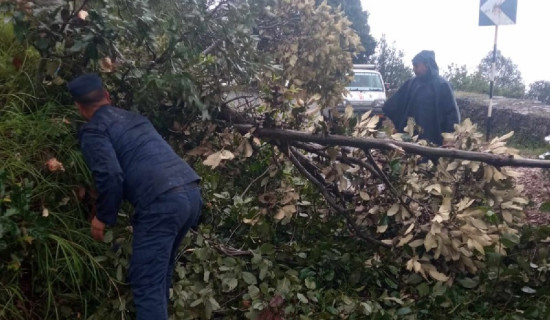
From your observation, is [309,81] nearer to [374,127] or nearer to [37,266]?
[374,127]

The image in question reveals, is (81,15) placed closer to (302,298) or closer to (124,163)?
(124,163)

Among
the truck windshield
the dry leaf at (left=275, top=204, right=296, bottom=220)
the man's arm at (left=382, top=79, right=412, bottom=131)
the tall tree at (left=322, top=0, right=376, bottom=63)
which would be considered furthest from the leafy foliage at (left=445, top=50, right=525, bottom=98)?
the dry leaf at (left=275, top=204, right=296, bottom=220)

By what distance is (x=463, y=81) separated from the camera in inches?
755

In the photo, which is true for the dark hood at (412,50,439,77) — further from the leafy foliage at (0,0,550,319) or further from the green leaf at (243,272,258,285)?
the green leaf at (243,272,258,285)

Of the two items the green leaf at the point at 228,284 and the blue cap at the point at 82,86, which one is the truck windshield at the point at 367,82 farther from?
the blue cap at the point at 82,86

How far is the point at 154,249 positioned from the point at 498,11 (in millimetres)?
7557

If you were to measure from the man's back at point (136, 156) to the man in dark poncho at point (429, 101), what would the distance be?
3.88 metres

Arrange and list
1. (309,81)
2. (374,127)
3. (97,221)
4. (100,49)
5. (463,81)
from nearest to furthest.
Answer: (97,221)
(100,49)
(374,127)
(309,81)
(463,81)

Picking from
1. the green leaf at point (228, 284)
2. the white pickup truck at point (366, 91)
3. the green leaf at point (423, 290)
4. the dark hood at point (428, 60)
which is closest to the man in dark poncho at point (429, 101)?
the dark hood at point (428, 60)

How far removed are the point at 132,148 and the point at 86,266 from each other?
70cm

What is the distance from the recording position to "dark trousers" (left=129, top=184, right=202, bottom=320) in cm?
303

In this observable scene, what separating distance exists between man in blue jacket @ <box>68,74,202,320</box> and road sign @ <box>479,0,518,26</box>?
724cm

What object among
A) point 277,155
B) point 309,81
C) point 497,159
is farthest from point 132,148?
point 309,81

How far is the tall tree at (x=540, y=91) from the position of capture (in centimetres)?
1844
